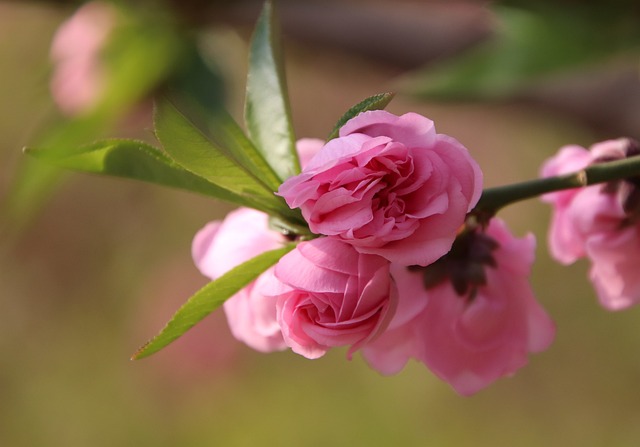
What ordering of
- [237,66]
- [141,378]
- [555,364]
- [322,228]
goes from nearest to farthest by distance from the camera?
[322,228] < [237,66] < [555,364] < [141,378]

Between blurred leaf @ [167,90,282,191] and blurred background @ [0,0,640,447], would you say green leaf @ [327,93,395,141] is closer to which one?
blurred leaf @ [167,90,282,191]

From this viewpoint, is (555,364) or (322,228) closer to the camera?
(322,228)

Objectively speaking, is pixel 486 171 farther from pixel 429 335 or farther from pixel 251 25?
pixel 429 335

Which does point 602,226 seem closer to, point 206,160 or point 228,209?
point 206,160

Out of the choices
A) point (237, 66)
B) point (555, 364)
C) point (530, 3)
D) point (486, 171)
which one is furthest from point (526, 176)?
point (530, 3)

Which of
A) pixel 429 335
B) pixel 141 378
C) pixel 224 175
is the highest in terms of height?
pixel 224 175

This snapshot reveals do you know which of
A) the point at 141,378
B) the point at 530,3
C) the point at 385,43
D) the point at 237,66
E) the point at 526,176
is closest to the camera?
the point at 530,3

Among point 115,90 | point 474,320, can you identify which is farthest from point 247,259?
point 115,90
